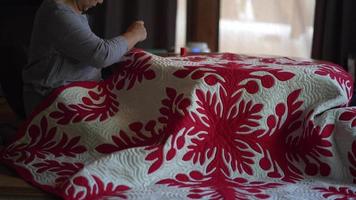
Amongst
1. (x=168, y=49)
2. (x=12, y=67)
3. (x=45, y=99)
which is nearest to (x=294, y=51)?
(x=168, y=49)

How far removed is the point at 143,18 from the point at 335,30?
132 centimetres

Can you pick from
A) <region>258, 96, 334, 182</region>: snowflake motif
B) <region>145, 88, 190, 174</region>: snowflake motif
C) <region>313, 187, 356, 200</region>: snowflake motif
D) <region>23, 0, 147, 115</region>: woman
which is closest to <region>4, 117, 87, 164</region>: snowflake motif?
<region>23, 0, 147, 115</region>: woman

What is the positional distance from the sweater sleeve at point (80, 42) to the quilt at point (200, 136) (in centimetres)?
9

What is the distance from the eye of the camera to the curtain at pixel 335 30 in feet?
10.3

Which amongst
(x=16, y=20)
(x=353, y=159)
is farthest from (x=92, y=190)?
(x=16, y=20)

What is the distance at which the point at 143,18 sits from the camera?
3217mm

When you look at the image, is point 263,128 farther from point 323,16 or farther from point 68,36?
point 323,16

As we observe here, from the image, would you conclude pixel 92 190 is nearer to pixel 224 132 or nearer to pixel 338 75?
pixel 224 132

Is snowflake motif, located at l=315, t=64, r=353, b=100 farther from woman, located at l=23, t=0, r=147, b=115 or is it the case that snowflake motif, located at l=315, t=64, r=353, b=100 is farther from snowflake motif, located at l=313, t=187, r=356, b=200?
woman, located at l=23, t=0, r=147, b=115

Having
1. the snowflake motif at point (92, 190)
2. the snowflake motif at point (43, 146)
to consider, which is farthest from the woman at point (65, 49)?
the snowflake motif at point (92, 190)

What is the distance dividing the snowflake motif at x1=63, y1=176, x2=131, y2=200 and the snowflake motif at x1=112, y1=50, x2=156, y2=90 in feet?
1.19

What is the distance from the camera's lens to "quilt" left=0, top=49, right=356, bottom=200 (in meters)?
1.20

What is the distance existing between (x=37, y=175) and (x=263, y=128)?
0.63 meters

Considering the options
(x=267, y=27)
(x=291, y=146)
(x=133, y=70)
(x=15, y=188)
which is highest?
(x=267, y=27)
